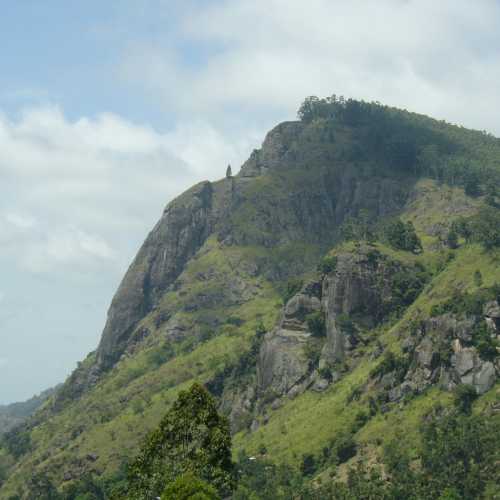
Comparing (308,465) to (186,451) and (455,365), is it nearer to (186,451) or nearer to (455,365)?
(455,365)

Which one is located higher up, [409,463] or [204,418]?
[204,418]

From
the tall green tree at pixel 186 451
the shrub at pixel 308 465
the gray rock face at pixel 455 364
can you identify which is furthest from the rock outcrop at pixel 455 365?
the tall green tree at pixel 186 451

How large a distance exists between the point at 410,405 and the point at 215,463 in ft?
415

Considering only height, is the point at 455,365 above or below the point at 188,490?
below

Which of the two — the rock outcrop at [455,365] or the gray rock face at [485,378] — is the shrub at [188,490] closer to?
the gray rock face at [485,378]

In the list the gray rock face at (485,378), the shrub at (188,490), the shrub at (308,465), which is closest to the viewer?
the shrub at (188,490)

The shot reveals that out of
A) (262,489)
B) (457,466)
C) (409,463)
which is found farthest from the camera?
(262,489)

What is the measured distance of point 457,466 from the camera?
155000mm

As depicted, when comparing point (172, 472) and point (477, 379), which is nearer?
point (172, 472)

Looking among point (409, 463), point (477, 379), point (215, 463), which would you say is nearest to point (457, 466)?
point (409, 463)

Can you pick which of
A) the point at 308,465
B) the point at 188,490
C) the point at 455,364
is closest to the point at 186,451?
the point at 188,490

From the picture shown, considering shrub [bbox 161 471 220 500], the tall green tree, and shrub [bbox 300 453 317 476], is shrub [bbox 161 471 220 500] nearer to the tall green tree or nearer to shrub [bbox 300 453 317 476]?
the tall green tree

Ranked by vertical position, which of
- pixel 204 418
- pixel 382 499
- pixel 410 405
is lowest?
pixel 382 499

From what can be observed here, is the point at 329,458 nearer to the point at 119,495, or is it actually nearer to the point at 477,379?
the point at 477,379
